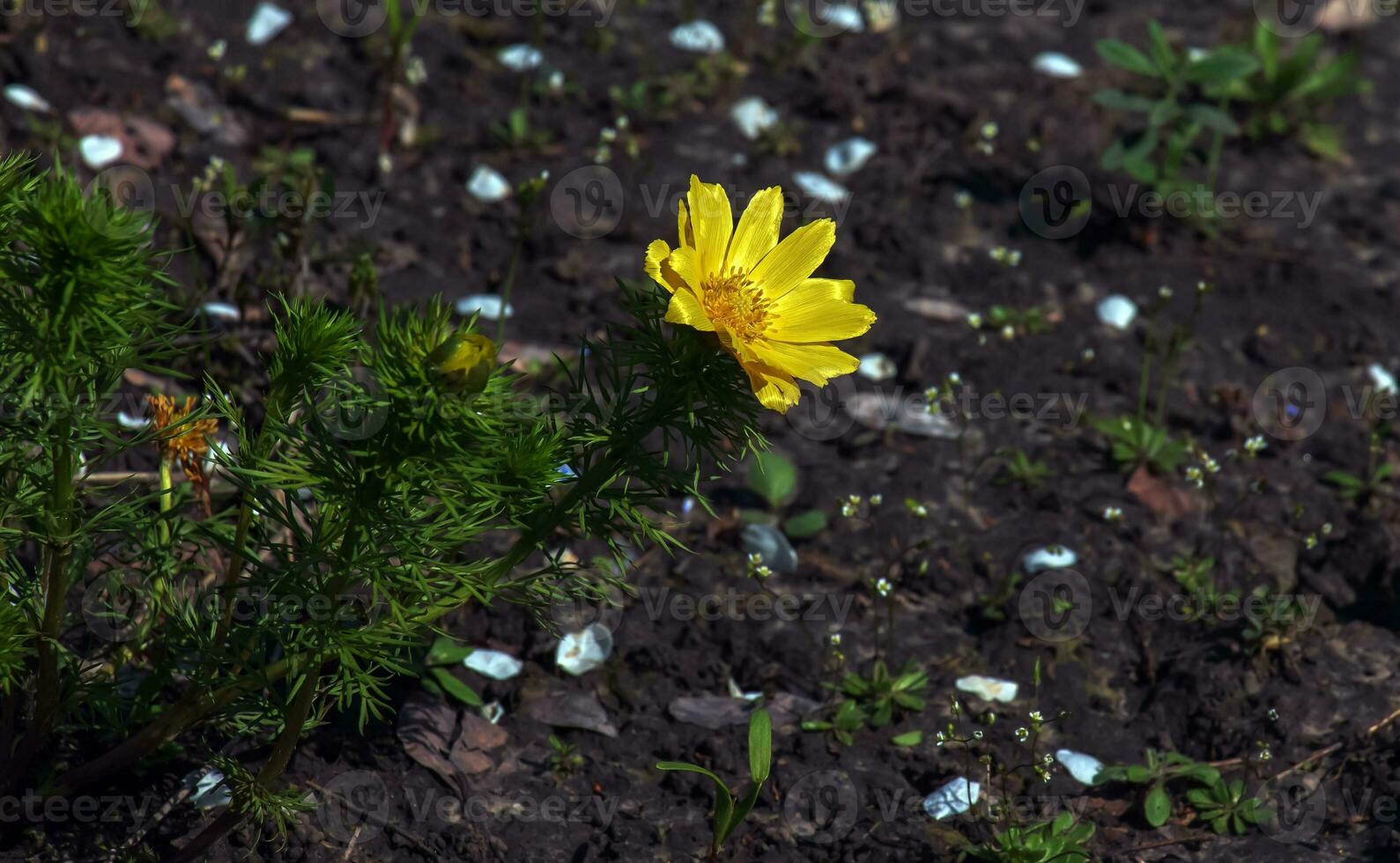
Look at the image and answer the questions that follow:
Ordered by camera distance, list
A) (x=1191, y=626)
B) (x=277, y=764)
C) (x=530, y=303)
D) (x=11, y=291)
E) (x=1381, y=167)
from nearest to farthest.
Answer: (x=11, y=291) → (x=277, y=764) → (x=1191, y=626) → (x=530, y=303) → (x=1381, y=167)

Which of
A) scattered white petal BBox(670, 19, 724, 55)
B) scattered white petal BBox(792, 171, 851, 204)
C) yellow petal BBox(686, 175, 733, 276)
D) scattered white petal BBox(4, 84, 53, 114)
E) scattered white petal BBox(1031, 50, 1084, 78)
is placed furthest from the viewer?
scattered white petal BBox(1031, 50, 1084, 78)

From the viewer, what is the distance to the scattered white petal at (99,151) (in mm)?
3549

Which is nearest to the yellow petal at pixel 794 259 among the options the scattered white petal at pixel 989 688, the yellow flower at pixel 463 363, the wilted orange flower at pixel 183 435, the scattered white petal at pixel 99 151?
the yellow flower at pixel 463 363

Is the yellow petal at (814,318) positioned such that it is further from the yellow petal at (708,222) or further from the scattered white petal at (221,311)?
the scattered white petal at (221,311)

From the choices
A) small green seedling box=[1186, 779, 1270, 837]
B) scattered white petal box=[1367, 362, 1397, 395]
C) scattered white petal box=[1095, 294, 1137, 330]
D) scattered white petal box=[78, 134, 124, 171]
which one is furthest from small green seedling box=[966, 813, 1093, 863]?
scattered white petal box=[78, 134, 124, 171]

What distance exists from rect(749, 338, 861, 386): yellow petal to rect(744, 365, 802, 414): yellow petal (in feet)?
0.06

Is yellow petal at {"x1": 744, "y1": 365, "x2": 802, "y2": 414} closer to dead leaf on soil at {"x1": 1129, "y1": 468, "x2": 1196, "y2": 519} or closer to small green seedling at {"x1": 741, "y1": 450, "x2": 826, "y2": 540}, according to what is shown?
small green seedling at {"x1": 741, "y1": 450, "x2": 826, "y2": 540}

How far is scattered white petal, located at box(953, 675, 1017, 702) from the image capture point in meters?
2.68

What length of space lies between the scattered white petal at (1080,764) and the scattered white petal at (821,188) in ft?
6.44

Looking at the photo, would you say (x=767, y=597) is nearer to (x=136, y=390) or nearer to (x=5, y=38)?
(x=136, y=390)

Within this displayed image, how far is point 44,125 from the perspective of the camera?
3615 millimetres

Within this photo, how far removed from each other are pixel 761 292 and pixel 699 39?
8.97 feet

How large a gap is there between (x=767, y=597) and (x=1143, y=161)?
2045 millimetres

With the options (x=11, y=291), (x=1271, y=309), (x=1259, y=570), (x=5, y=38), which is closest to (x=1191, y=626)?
(x=1259, y=570)
